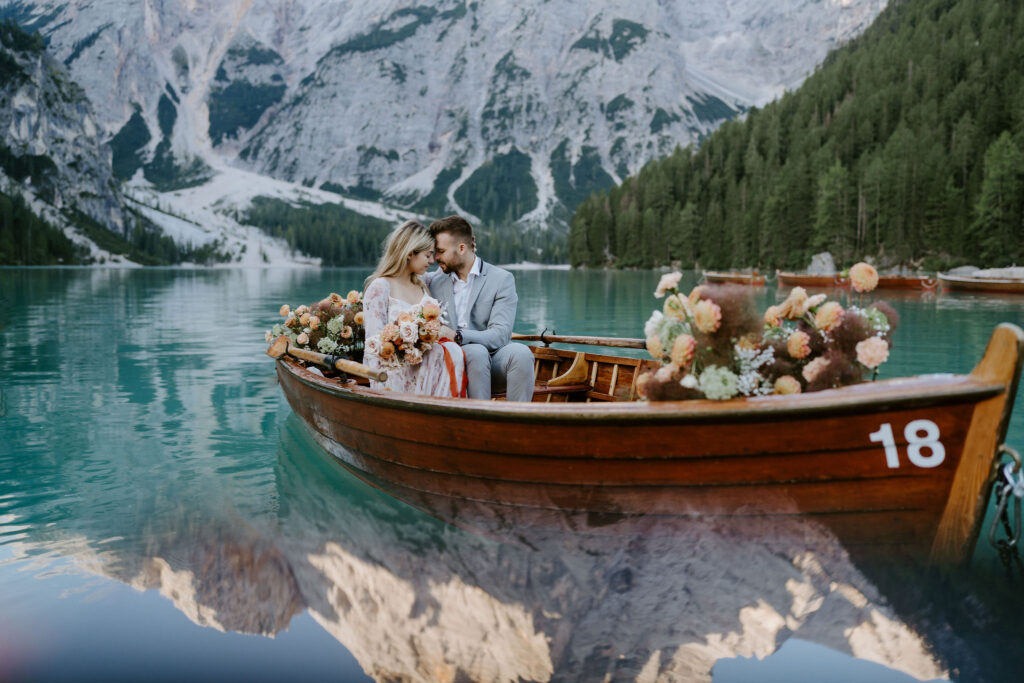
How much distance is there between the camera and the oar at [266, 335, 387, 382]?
6.14 meters

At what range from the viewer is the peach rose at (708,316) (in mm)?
4500

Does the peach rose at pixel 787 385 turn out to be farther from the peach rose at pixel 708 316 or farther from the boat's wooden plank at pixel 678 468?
the peach rose at pixel 708 316

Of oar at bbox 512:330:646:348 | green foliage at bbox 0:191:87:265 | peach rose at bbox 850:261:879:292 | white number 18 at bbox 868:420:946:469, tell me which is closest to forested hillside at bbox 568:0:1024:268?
oar at bbox 512:330:646:348

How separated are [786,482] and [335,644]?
302cm

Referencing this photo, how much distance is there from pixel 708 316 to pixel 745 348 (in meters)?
0.38

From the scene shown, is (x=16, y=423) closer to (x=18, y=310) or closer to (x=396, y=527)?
(x=396, y=527)

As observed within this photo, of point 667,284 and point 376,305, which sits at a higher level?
point 667,284

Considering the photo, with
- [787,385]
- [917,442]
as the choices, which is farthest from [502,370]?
[917,442]

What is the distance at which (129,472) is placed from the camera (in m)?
8.26

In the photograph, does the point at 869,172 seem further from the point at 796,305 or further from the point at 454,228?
the point at 796,305

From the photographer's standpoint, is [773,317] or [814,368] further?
[773,317]

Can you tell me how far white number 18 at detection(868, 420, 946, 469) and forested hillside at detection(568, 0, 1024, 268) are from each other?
7125cm

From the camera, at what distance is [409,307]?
21.2 ft

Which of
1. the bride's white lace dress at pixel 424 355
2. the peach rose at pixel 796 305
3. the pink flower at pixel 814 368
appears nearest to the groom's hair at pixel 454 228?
the bride's white lace dress at pixel 424 355
